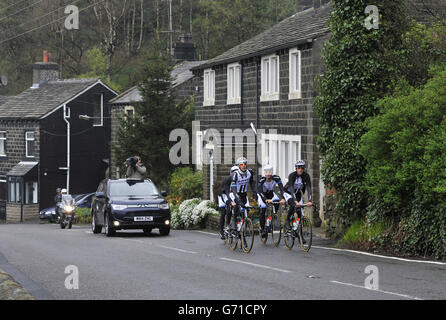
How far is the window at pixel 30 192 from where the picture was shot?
54938 mm

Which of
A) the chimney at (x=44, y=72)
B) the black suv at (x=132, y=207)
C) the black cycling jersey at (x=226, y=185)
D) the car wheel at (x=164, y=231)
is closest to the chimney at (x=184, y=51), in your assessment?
the chimney at (x=44, y=72)

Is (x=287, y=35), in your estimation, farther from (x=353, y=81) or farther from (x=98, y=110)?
(x=98, y=110)

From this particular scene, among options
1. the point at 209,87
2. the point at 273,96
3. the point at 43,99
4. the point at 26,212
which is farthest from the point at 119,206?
the point at 43,99

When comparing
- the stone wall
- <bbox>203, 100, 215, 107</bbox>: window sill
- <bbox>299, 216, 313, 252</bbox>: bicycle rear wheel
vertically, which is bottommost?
the stone wall

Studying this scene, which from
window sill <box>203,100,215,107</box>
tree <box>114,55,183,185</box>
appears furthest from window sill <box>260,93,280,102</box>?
tree <box>114,55,183,185</box>

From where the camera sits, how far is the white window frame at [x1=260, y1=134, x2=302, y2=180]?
1135 inches

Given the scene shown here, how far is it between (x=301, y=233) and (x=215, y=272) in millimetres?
4318

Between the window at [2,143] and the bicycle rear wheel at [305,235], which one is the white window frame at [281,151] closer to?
the bicycle rear wheel at [305,235]

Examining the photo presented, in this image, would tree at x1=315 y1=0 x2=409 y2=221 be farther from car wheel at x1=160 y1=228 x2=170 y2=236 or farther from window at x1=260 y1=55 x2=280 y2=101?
window at x1=260 y1=55 x2=280 y2=101

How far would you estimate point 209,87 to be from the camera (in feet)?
126

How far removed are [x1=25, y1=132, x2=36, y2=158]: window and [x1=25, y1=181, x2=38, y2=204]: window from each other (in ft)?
6.10

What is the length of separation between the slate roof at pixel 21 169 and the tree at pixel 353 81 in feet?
123

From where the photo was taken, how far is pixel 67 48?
76.1m

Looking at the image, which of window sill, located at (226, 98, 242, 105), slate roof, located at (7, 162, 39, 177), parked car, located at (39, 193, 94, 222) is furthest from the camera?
slate roof, located at (7, 162, 39, 177)
